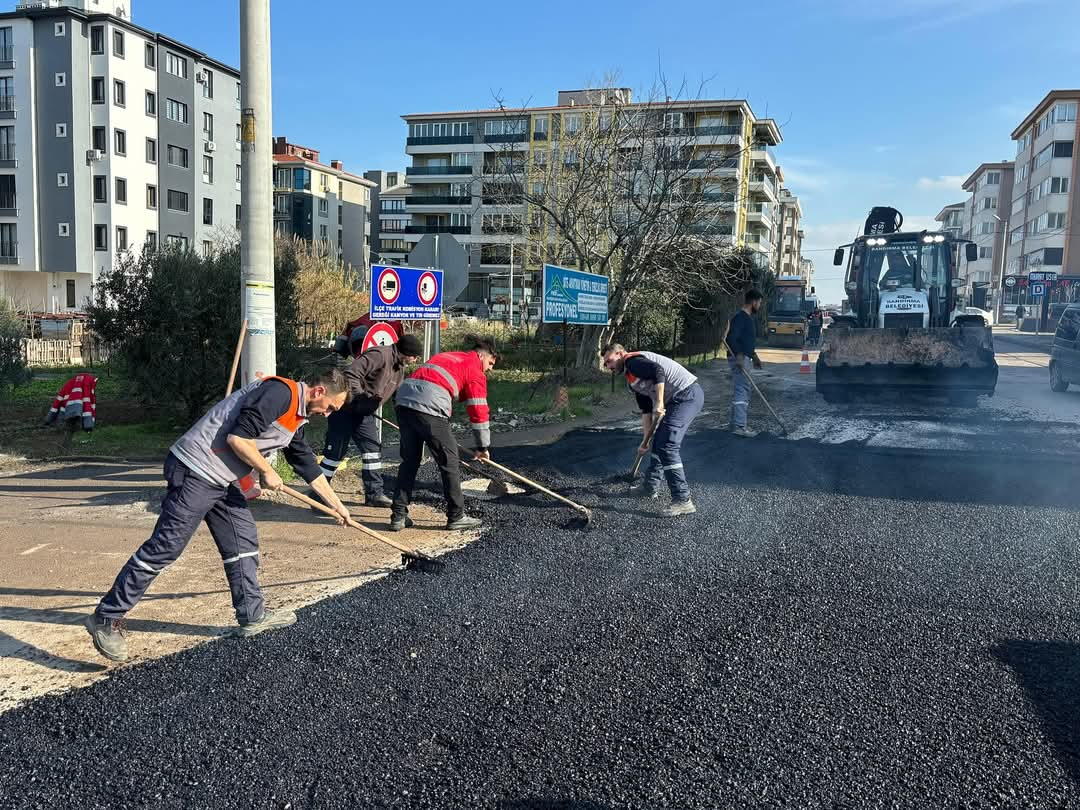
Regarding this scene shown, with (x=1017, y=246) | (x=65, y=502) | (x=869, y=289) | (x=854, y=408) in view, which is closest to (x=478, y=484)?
(x=65, y=502)

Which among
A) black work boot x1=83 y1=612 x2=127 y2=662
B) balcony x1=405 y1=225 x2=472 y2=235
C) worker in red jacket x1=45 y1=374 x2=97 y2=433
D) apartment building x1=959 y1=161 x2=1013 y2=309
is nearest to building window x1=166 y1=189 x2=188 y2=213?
balcony x1=405 y1=225 x2=472 y2=235

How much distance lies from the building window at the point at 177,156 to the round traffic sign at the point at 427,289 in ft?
139

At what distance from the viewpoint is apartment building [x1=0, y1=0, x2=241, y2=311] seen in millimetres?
41969

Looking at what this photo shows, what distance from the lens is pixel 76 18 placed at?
136 feet

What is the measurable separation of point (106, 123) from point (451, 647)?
45863 millimetres

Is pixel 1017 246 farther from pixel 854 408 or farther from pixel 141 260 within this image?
pixel 141 260

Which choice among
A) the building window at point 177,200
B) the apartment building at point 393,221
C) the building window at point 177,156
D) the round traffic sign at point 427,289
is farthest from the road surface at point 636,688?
the apartment building at point 393,221

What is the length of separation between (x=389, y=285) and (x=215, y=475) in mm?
4565

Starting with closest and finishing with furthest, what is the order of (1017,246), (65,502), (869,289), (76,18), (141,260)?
(65,502), (141,260), (869,289), (76,18), (1017,246)

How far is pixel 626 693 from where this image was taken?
3.69 metres

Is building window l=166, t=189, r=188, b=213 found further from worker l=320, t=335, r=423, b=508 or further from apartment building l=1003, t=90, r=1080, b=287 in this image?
apartment building l=1003, t=90, r=1080, b=287

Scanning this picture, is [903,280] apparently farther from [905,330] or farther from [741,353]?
[741,353]

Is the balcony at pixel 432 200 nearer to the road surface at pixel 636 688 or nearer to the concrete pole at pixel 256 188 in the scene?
the concrete pole at pixel 256 188

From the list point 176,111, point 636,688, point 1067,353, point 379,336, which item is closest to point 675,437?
point 379,336
